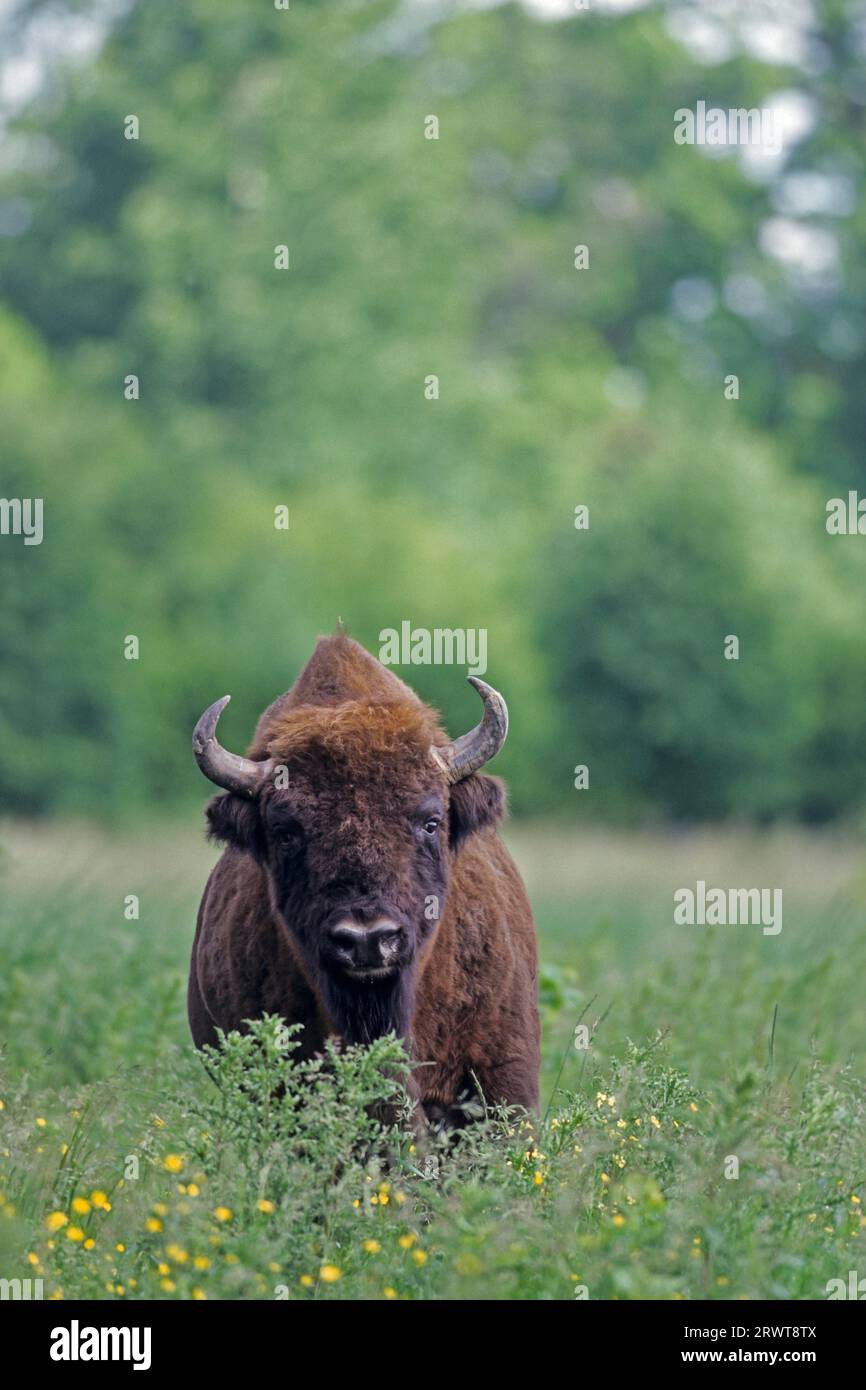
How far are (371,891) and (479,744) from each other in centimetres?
104

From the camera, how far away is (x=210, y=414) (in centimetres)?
3975

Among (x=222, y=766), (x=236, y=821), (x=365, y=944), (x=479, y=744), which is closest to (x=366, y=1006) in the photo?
(x=365, y=944)

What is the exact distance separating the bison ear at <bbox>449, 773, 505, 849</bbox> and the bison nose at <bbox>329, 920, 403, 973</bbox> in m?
0.91

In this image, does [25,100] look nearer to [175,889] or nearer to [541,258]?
[541,258]

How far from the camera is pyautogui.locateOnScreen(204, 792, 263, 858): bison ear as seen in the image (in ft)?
24.5

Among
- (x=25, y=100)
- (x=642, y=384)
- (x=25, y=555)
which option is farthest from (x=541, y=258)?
(x=25, y=555)

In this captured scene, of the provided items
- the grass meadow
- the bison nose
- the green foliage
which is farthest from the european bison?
the green foliage

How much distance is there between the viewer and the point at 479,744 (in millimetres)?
7688

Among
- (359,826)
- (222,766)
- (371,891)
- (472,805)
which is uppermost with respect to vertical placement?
(222,766)

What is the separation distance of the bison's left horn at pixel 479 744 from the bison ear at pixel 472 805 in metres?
0.05

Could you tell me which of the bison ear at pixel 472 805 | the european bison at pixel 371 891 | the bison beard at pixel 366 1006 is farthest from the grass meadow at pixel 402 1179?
the bison ear at pixel 472 805

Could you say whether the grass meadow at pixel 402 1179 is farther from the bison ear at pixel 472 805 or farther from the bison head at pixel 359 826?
the bison ear at pixel 472 805

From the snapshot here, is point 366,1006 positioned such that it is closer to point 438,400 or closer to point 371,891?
point 371,891

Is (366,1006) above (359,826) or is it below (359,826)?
below
